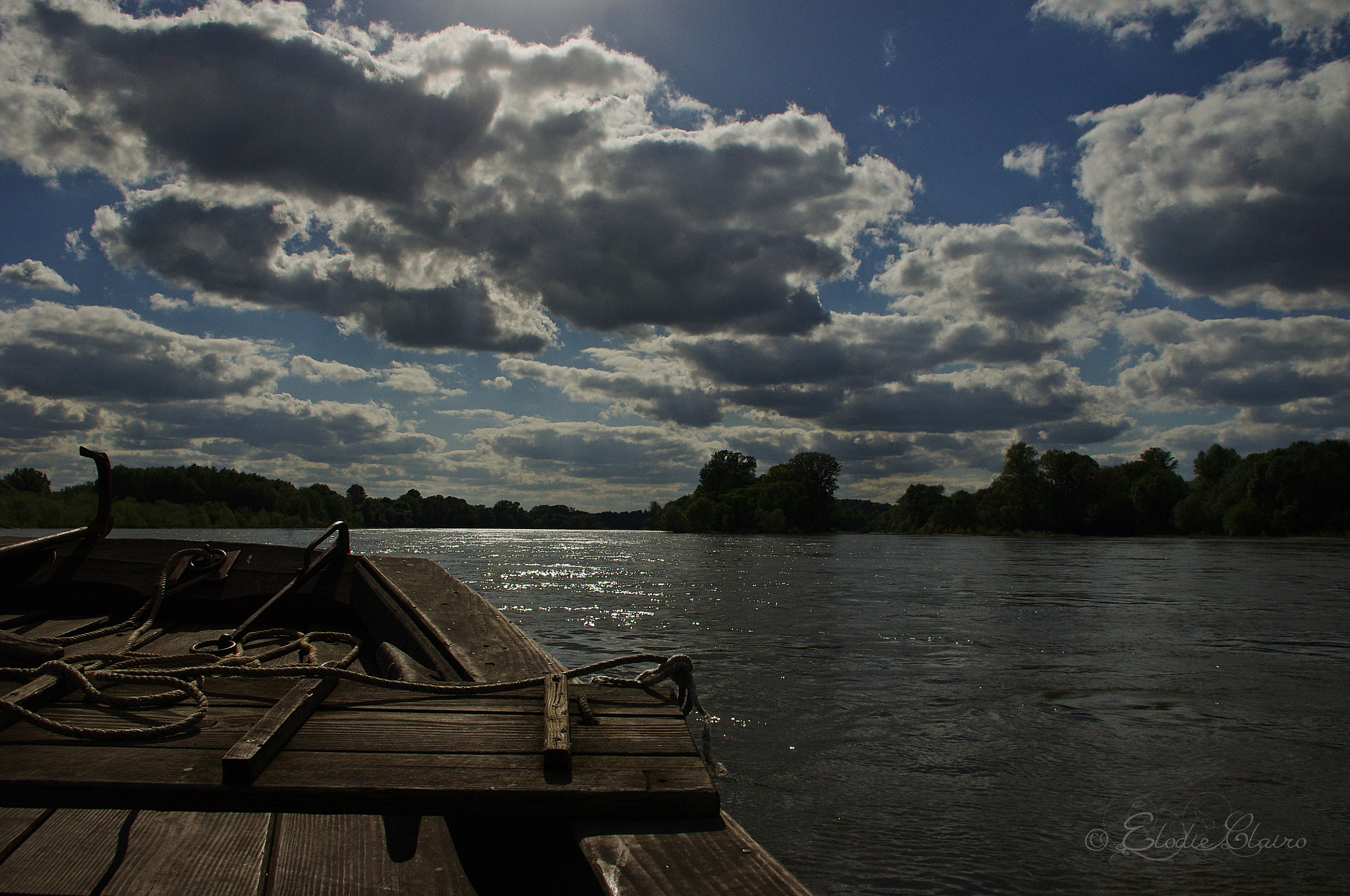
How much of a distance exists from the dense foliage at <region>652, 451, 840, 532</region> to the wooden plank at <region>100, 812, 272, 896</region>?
11598 centimetres

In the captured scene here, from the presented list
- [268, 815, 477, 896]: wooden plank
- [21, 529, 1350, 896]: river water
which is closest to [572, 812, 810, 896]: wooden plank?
[268, 815, 477, 896]: wooden plank

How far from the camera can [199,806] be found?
6.40 feet

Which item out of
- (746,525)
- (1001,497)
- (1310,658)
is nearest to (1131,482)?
(1001,497)

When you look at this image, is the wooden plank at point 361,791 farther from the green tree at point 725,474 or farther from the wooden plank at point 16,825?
the green tree at point 725,474

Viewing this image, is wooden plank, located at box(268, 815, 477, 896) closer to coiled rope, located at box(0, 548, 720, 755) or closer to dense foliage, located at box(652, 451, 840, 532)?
coiled rope, located at box(0, 548, 720, 755)

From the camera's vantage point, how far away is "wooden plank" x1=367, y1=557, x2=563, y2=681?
11.3 feet

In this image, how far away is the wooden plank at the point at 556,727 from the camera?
2.07 metres

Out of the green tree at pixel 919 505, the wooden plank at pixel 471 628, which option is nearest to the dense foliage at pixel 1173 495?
the green tree at pixel 919 505

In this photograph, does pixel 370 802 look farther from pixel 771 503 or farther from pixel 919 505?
pixel 919 505

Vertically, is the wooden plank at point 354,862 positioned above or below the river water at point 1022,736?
above

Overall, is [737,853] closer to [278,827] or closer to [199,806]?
[278,827]

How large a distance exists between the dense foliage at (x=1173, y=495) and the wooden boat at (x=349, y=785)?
311ft

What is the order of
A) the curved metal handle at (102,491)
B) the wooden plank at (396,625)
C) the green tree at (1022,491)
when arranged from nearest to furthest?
the wooden plank at (396,625) < the curved metal handle at (102,491) < the green tree at (1022,491)

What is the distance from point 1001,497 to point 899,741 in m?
107
